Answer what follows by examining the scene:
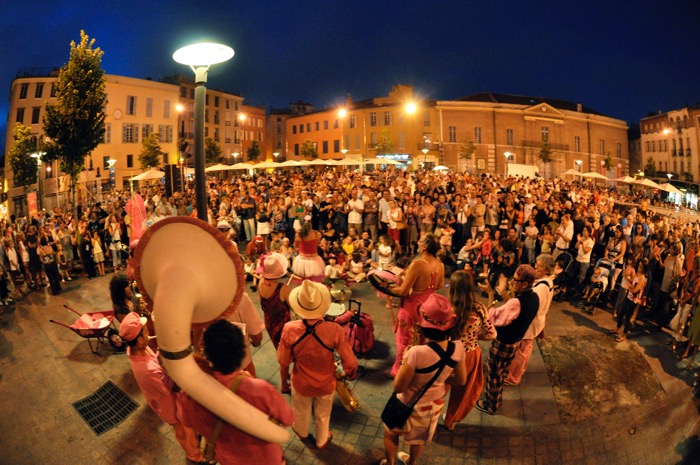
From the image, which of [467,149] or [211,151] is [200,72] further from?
[467,149]

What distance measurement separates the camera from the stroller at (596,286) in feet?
26.5

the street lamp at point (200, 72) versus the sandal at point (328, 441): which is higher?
the street lamp at point (200, 72)

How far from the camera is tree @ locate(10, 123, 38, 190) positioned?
29094 mm

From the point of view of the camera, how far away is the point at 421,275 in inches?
191

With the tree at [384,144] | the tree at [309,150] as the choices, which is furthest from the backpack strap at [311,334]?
the tree at [309,150]

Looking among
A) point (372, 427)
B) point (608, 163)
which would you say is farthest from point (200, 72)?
point (608, 163)

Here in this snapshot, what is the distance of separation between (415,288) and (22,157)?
35539 millimetres

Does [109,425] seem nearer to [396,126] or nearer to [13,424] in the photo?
[13,424]

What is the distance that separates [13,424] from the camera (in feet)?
15.9

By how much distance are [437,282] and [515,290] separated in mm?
1035

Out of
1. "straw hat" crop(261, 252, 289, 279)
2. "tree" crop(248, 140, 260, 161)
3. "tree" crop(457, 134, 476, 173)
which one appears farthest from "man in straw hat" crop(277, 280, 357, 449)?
"tree" crop(248, 140, 260, 161)

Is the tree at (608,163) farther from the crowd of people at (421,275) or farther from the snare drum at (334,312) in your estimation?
the snare drum at (334,312)

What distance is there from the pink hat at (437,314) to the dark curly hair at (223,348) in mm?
1489

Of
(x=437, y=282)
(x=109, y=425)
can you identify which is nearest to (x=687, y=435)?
(x=437, y=282)
